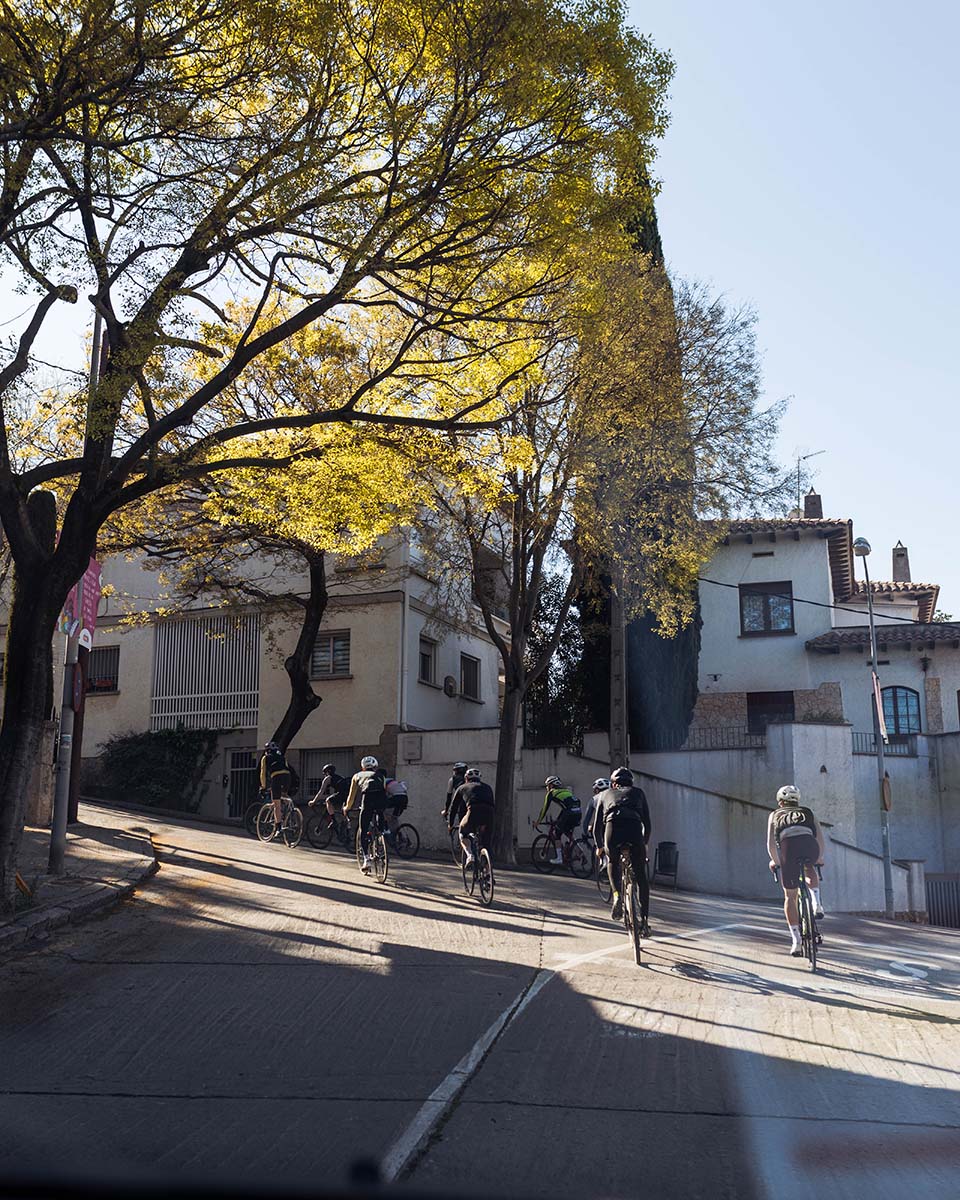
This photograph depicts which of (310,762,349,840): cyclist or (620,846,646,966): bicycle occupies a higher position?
(310,762,349,840): cyclist

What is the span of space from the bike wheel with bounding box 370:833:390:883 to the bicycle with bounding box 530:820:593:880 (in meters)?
6.74

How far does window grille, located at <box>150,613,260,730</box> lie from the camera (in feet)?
115

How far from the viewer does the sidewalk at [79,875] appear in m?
11.9

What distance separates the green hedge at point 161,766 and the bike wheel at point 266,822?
9.97m

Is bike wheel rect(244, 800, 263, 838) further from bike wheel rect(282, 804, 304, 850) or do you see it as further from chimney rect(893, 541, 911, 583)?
chimney rect(893, 541, 911, 583)

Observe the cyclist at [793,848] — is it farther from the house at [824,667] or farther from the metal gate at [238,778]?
the house at [824,667]

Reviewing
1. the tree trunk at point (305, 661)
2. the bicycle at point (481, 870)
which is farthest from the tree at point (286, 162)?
the tree trunk at point (305, 661)

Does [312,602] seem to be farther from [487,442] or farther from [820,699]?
[820,699]

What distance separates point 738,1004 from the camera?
10094 mm

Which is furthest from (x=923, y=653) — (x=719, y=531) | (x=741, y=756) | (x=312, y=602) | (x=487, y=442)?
(x=487, y=442)

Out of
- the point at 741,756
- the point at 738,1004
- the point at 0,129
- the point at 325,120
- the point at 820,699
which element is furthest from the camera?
the point at 820,699

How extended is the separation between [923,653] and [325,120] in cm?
3327

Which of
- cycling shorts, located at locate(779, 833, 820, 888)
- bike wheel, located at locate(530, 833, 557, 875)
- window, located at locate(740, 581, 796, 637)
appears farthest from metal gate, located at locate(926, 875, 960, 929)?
cycling shorts, located at locate(779, 833, 820, 888)

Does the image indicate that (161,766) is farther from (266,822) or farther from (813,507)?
(813,507)
